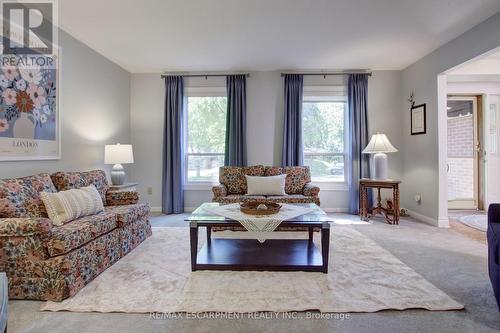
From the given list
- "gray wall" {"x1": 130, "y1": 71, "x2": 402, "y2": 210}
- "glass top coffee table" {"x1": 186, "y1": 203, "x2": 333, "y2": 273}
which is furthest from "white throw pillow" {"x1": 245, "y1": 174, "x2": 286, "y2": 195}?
"glass top coffee table" {"x1": 186, "y1": 203, "x2": 333, "y2": 273}

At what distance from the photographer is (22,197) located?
7.51 feet

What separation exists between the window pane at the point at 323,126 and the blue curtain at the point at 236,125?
120cm

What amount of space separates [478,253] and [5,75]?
523 cm

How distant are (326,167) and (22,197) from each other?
4536mm

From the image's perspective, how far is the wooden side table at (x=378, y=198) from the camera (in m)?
4.14

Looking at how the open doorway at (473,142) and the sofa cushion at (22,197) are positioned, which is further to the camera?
the open doorway at (473,142)

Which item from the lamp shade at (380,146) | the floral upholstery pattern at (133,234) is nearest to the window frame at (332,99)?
the lamp shade at (380,146)

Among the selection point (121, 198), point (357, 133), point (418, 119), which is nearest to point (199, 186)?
point (121, 198)

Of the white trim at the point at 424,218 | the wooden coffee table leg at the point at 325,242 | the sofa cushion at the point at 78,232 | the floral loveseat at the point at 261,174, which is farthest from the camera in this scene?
the floral loveseat at the point at 261,174

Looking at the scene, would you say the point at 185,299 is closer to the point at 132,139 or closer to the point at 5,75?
the point at 5,75

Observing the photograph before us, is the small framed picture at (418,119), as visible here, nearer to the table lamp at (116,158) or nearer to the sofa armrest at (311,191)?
the sofa armrest at (311,191)

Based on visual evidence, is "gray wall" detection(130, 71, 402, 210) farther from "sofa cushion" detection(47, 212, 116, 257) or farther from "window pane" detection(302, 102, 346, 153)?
"sofa cushion" detection(47, 212, 116, 257)

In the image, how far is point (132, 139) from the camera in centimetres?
522

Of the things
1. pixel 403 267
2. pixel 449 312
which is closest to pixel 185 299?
pixel 449 312
